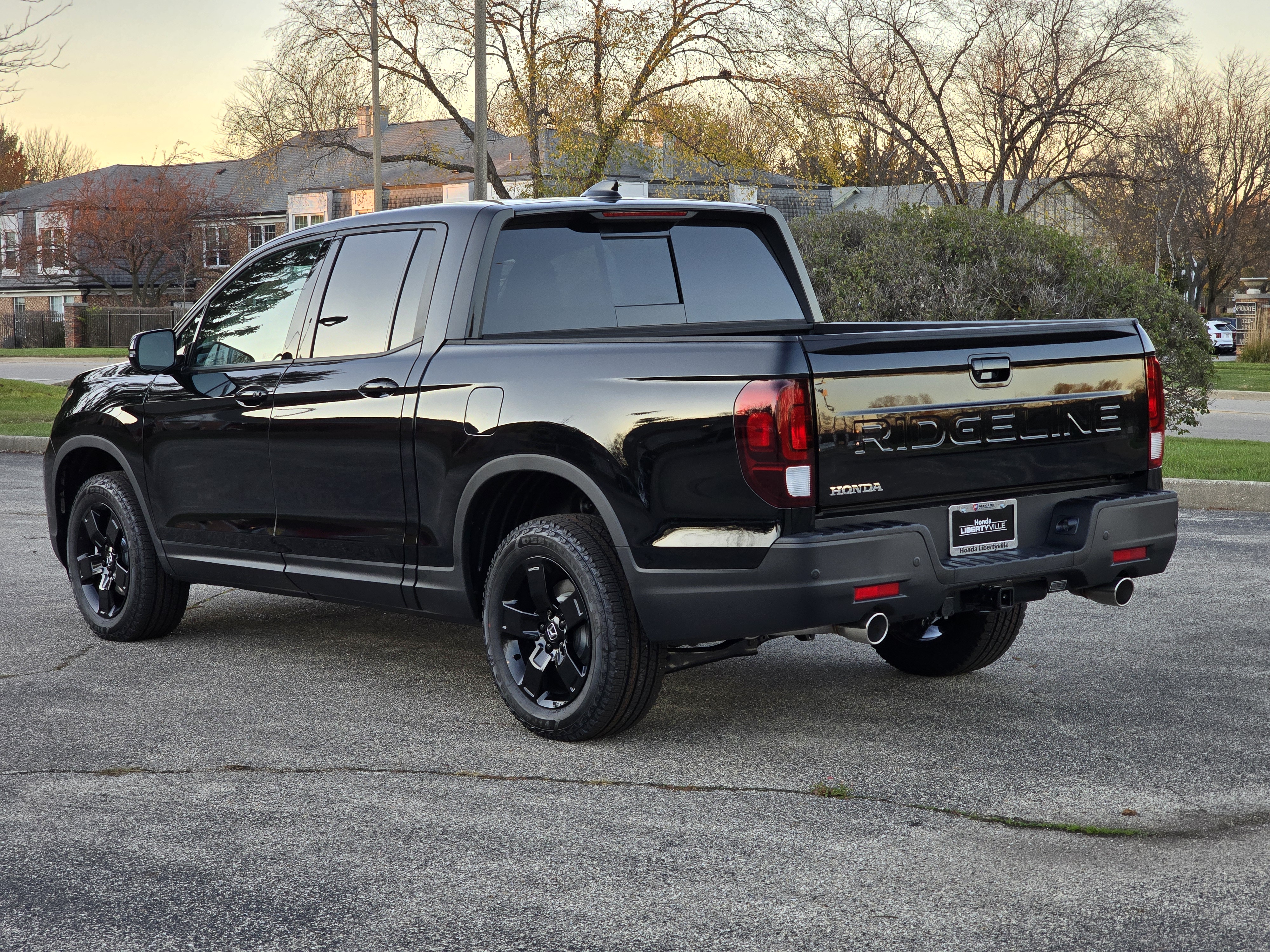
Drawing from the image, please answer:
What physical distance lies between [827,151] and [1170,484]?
2331 centimetres

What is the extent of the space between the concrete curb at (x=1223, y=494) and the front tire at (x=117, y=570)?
7989 mm

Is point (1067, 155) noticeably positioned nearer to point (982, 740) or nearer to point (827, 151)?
point (827, 151)

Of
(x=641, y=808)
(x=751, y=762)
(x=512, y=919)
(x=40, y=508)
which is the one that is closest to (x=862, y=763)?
(x=751, y=762)

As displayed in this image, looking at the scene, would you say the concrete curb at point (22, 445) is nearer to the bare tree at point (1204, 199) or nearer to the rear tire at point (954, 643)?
the rear tire at point (954, 643)

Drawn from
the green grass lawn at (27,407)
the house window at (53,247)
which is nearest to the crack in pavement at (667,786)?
the green grass lawn at (27,407)

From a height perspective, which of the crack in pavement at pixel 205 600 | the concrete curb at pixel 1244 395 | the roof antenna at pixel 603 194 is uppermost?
the roof antenna at pixel 603 194

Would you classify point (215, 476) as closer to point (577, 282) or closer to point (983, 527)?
point (577, 282)

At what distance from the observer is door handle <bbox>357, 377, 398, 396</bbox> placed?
5496 millimetres

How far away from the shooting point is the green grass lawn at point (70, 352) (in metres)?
48.3

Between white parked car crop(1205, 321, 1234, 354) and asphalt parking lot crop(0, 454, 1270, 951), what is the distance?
167 ft

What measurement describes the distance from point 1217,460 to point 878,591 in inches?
410

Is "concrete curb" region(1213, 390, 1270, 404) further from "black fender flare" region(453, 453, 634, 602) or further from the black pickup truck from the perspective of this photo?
"black fender flare" region(453, 453, 634, 602)

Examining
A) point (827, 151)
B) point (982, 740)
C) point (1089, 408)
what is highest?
point (827, 151)

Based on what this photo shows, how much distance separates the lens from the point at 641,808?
433cm
